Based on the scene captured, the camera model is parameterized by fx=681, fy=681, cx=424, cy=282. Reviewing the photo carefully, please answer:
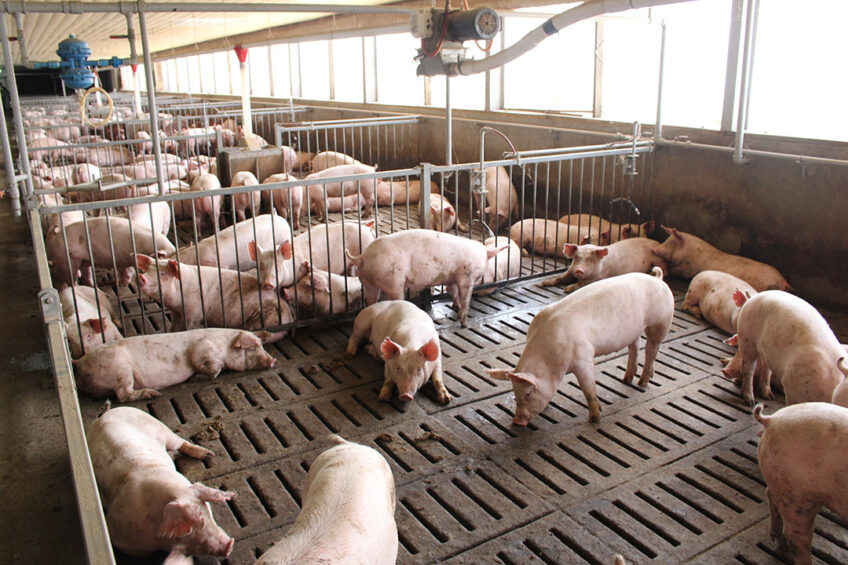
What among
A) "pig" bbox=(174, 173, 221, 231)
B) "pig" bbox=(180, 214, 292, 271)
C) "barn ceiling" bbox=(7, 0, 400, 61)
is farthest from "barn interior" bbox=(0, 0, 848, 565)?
"barn ceiling" bbox=(7, 0, 400, 61)

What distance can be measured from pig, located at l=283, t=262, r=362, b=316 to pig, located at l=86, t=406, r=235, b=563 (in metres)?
2.32

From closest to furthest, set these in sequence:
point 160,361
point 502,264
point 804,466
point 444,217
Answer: point 804,466, point 160,361, point 502,264, point 444,217

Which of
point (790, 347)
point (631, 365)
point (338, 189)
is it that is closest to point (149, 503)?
point (631, 365)

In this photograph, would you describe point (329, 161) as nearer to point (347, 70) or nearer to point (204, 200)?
point (204, 200)

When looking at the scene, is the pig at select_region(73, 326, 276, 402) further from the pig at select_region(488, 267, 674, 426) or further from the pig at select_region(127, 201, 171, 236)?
the pig at select_region(127, 201, 171, 236)

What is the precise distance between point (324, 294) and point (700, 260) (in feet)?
11.2

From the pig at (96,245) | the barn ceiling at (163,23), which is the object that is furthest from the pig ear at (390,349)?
the barn ceiling at (163,23)

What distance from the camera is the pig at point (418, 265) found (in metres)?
5.04

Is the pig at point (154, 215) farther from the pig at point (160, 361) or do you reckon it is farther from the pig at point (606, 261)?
the pig at point (606, 261)

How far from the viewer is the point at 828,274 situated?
5.70 m

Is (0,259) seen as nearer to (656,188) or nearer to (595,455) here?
(595,455)

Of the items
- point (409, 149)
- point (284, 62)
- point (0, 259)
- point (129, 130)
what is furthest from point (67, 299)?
point (284, 62)

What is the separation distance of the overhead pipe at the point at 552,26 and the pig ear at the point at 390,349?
246 cm

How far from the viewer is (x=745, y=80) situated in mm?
5668
